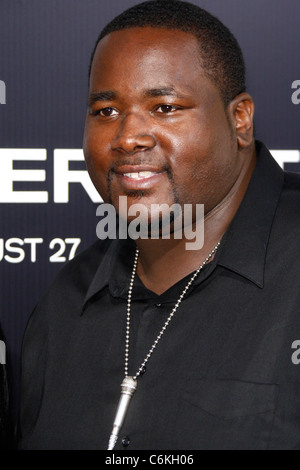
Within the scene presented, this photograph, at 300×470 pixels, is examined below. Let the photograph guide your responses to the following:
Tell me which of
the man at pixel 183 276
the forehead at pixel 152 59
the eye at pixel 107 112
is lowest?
the man at pixel 183 276

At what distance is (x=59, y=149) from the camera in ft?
5.27

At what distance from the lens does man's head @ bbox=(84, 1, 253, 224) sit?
3.37 feet

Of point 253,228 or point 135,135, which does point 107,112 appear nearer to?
point 135,135

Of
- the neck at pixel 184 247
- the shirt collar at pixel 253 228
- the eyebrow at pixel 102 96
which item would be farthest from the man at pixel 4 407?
the eyebrow at pixel 102 96

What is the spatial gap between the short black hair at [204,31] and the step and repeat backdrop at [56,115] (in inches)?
18.5

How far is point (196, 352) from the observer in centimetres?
104

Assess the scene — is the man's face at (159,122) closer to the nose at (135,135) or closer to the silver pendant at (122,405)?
the nose at (135,135)

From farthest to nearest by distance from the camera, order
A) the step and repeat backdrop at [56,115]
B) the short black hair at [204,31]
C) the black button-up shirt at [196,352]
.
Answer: the step and repeat backdrop at [56,115] → the short black hair at [204,31] → the black button-up shirt at [196,352]

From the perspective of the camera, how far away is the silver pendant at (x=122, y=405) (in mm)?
1033

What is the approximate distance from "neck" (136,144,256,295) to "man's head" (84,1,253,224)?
0.03 m

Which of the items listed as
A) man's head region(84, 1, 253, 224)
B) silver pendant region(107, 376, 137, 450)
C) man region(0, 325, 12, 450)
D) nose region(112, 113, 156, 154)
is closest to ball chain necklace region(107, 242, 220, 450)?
silver pendant region(107, 376, 137, 450)

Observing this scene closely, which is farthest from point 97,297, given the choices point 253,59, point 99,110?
point 253,59

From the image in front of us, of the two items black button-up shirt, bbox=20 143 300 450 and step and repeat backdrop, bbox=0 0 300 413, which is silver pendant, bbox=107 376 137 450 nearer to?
black button-up shirt, bbox=20 143 300 450
